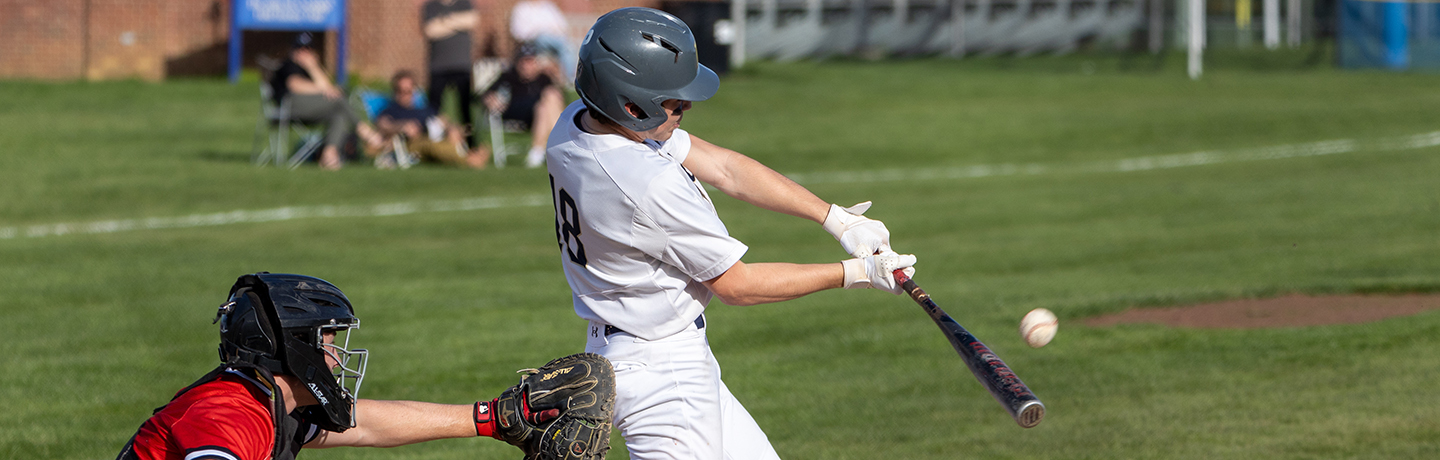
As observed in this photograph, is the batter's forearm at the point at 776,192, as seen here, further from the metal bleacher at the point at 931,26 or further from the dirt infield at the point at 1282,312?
the metal bleacher at the point at 931,26

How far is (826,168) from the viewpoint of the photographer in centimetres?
1880

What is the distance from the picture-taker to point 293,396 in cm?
411

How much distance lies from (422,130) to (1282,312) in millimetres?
11239

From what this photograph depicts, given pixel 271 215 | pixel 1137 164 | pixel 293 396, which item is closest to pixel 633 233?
pixel 293 396

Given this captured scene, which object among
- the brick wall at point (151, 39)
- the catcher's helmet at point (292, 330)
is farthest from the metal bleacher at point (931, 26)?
the catcher's helmet at point (292, 330)

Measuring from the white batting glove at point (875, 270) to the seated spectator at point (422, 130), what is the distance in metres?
13.5

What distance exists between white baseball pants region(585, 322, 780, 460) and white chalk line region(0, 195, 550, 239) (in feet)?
35.4

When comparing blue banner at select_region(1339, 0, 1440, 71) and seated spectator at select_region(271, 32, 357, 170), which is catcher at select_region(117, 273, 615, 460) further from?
blue banner at select_region(1339, 0, 1440, 71)

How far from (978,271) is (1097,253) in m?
1.39

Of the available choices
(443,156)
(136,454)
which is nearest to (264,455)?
(136,454)

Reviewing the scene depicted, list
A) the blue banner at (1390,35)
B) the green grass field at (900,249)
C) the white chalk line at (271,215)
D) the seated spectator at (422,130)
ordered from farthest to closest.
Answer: the blue banner at (1390,35)
the seated spectator at (422,130)
the white chalk line at (271,215)
the green grass field at (900,249)

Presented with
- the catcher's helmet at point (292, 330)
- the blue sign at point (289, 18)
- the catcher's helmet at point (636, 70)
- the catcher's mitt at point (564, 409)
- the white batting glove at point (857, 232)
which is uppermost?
the catcher's helmet at point (636, 70)

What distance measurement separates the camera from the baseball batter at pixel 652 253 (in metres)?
4.08

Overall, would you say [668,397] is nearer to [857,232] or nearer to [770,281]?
[770,281]
